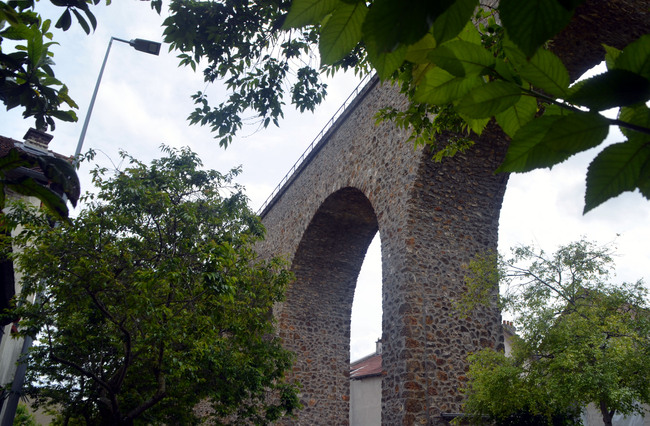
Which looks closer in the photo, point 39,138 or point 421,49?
point 421,49

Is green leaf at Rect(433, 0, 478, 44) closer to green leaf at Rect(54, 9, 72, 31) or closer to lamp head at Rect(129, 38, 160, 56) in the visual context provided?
green leaf at Rect(54, 9, 72, 31)

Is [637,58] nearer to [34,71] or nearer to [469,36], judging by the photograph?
[469,36]

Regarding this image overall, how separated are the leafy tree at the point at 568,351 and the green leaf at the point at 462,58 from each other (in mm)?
5308

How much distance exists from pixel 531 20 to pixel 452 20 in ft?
0.28

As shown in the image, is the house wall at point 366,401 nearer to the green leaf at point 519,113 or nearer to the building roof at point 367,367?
the building roof at point 367,367

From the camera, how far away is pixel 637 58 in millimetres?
537

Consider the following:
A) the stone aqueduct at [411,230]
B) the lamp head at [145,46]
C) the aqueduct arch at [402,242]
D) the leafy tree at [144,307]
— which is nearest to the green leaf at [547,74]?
the leafy tree at [144,307]

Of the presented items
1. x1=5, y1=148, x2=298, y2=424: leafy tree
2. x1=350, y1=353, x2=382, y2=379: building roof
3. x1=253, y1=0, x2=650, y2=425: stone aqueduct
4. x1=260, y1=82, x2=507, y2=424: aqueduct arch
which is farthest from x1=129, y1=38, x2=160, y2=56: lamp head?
x1=350, y1=353, x2=382, y2=379: building roof

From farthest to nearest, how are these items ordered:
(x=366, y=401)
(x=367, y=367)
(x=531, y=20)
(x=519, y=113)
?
(x=367, y=367) → (x=366, y=401) → (x=519, y=113) → (x=531, y=20)

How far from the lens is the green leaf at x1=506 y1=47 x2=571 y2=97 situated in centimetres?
59

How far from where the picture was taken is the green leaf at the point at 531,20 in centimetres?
48

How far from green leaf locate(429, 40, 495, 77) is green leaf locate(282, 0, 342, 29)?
0.15 meters

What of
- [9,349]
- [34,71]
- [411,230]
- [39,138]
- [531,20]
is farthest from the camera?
[9,349]

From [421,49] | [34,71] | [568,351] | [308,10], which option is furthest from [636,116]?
[568,351]
